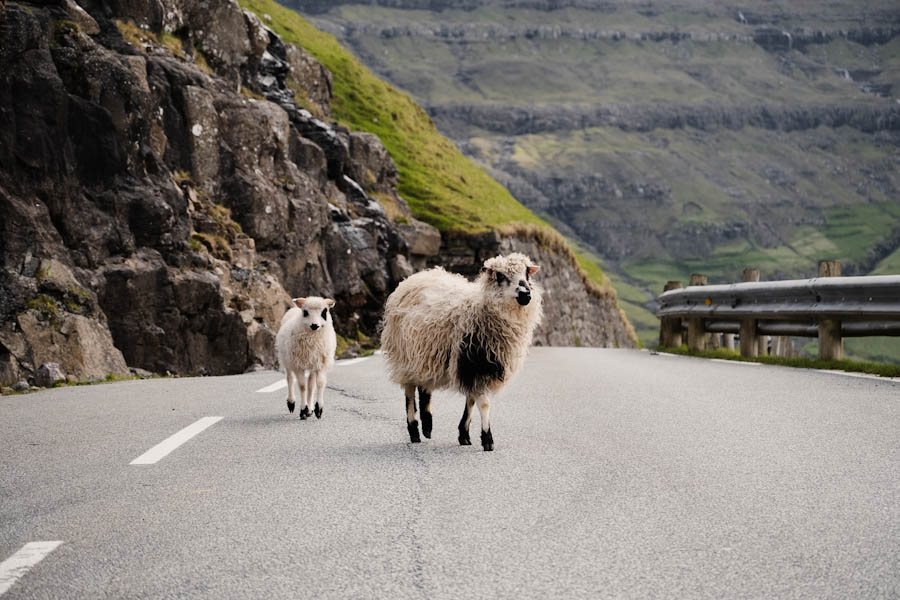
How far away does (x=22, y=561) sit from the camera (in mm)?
4285

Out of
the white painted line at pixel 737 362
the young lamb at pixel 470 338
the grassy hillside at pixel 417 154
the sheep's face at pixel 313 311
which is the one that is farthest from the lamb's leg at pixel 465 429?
the grassy hillside at pixel 417 154

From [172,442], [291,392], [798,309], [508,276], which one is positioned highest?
[508,276]

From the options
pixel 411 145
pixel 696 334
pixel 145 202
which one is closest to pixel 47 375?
pixel 145 202

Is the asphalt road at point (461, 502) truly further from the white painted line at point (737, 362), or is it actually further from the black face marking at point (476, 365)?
the white painted line at point (737, 362)

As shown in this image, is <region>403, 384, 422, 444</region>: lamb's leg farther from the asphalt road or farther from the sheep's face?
the sheep's face

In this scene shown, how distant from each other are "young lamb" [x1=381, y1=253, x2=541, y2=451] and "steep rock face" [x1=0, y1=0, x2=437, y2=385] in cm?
755

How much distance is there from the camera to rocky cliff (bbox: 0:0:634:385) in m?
15.2

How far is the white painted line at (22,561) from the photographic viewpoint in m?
4.00

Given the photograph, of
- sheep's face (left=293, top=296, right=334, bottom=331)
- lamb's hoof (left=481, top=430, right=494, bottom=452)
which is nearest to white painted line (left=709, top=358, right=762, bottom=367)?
sheep's face (left=293, top=296, right=334, bottom=331)

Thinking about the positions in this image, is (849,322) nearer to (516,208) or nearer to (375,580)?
(375,580)

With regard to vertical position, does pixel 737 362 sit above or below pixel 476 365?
below

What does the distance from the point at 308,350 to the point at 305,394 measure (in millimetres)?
447

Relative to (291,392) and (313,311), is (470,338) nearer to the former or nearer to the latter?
(313,311)

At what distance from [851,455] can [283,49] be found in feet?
99.0
